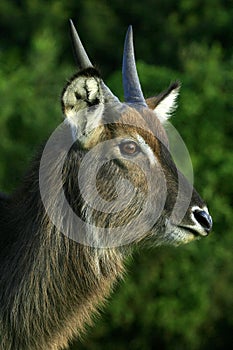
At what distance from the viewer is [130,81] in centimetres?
752

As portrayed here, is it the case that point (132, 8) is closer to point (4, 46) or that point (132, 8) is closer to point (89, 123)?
point (4, 46)

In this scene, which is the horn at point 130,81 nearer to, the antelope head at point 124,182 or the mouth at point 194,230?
the antelope head at point 124,182

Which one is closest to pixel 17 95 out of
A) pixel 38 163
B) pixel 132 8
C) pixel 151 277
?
pixel 151 277

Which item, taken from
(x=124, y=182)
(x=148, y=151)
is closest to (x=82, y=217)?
(x=124, y=182)

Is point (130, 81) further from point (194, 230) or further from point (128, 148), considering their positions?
point (194, 230)

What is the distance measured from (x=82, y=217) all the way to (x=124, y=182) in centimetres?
36

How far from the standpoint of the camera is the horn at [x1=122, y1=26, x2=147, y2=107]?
289 inches

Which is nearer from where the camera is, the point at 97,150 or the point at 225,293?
the point at 97,150

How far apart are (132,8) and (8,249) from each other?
1856cm

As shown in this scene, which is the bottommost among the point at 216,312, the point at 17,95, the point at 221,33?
the point at 221,33

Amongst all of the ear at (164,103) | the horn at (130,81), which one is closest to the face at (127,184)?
the horn at (130,81)

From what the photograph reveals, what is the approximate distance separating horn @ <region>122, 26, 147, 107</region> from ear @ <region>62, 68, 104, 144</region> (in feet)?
2.38

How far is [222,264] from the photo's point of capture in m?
13.3

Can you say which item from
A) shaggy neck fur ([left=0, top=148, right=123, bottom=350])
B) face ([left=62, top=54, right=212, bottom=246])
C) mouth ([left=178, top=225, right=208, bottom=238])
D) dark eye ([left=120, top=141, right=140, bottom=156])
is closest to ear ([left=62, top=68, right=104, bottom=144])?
face ([left=62, top=54, right=212, bottom=246])
